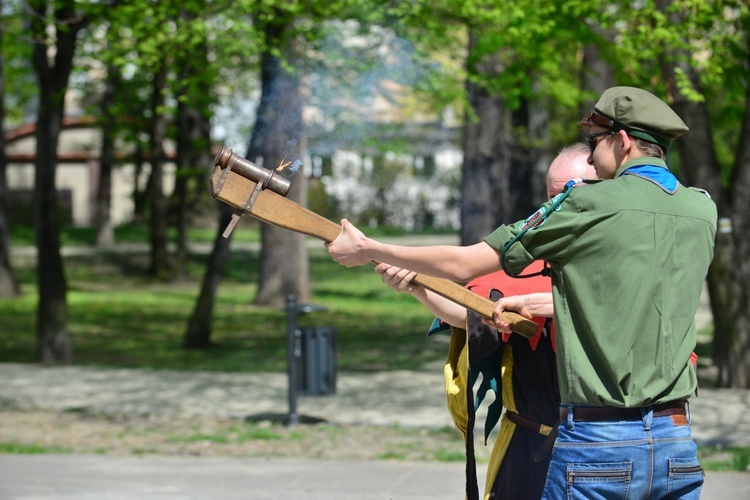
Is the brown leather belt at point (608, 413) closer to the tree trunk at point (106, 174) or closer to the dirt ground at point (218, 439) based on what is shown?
the dirt ground at point (218, 439)

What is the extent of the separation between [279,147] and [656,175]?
11.3 meters

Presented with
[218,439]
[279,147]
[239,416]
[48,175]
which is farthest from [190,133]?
[218,439]

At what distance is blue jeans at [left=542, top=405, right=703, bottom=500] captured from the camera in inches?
103

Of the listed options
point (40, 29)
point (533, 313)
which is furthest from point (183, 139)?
point (533, 313)

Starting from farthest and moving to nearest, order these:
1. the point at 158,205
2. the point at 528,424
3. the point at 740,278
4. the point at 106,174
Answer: the point at 106,174
the point at 158,205
the point at 740,278
the point at 528,424

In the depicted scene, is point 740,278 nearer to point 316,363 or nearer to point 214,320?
point 316,363

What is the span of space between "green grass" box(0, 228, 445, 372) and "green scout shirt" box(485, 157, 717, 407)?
6.81 meters

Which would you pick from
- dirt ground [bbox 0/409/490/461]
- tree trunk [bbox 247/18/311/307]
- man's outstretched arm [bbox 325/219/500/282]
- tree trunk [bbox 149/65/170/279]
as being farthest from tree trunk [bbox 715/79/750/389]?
tree trunk [bbox 149/65/170/279]

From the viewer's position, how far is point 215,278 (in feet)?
48.3

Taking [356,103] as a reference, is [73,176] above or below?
above

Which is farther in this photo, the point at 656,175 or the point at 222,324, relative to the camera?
the point at 222,324

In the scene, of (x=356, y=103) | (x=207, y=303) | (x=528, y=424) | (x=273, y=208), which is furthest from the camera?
(x=207, y=303)

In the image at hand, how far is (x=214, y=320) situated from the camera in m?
18.6

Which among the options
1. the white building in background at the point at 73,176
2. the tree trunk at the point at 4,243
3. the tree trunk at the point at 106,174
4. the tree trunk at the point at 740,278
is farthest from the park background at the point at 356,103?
the white building in background at the point at 73,176
